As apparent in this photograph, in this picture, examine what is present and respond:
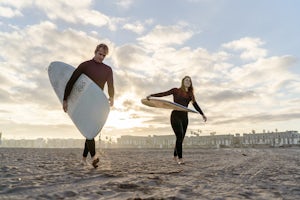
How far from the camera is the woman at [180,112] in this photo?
8.14 metres

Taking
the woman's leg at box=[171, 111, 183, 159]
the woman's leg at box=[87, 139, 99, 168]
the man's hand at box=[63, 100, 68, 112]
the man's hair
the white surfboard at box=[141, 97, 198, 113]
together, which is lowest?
the woman's leg at box=[87, 139, 99, 168]

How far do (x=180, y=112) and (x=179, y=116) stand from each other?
0.39 ft

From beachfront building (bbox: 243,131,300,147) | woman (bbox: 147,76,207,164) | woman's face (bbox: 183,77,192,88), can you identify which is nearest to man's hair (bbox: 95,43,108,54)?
woman (bbox: 147,76,207,164)

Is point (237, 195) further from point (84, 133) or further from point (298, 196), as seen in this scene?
point (84, 133)

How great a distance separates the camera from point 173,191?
3549 millimetres

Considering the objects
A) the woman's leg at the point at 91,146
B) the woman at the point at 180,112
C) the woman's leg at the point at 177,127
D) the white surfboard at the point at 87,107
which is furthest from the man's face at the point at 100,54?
the woman's leg at the point at 177,127

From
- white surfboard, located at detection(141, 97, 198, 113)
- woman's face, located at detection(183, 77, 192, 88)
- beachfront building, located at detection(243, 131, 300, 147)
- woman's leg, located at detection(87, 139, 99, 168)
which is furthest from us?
beachfront building, located at detection(243, 131, 300, 147)

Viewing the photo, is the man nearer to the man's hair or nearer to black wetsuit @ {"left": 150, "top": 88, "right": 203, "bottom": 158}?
the man's hair

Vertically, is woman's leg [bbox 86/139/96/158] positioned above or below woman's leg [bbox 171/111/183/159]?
below

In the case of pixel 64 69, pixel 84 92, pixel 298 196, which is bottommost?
pixel 298 196

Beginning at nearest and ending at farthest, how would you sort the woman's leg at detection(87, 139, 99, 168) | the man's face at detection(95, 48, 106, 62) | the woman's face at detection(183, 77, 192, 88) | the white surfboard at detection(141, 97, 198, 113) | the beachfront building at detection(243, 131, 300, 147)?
the woman's leg at detection(87, 139, 99, 168), the man's face at detection(95, 48, 106, 62), the white surfboard at detection(141, 97, 198, 113), the woman's face at detection(183, 77, 192, 88), the beachfront building at detection(243, 131, 300, 147)

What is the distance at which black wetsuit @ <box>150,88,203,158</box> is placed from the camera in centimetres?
813

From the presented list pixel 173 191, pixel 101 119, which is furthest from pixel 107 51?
pixel 173 191

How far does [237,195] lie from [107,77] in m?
3.90
